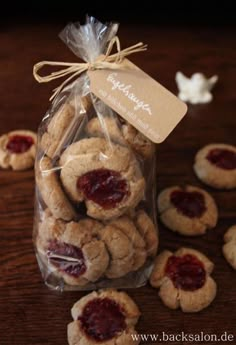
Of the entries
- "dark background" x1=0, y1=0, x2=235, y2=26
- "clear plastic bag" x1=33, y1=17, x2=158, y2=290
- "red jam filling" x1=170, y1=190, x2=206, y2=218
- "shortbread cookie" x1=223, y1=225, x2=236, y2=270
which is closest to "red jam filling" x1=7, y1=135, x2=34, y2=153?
"clear plastic bag" x1=33, y1=17, x2=158, y2=290

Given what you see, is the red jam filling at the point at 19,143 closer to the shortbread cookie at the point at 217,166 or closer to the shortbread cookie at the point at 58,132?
the shortbread cookie at the point at 58,132

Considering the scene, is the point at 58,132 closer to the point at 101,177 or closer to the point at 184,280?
the point at 101,177

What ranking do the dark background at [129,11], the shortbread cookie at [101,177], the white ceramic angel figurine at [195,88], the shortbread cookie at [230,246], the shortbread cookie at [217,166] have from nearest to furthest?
the shortbread cookie at [101,177], the shortbread cookie at [230,246], the shortbread cookie at [217,166], the white ceramic angel figurine at [195,88], the dark background at [129,11]

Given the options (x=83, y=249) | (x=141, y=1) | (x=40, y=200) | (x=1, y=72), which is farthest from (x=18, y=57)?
(x=83, y=249)

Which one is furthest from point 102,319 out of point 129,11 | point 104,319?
point 129,11

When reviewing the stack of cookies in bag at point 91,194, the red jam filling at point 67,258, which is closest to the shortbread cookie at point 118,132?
the stack of cookies in bag at point 91,194

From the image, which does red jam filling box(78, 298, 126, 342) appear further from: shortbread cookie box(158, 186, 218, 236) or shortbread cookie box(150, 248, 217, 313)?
shortbread cookie box(158, 186, 218, 236)
